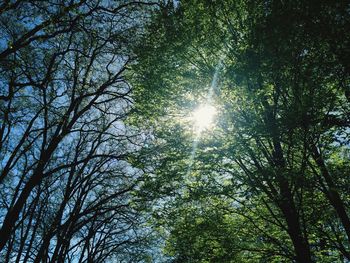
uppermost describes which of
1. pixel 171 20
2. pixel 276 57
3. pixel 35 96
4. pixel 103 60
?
pixel 103 60

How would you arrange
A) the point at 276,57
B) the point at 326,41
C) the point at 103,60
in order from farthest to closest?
the point at 103,60 < the point at 276,57 < the point at 326,41

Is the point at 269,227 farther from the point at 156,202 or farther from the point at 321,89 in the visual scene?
the point at 321,89

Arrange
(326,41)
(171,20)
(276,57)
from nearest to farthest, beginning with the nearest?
(326,41)
(276,57)
(171,20)

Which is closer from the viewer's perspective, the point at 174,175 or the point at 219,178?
the point at 174,175

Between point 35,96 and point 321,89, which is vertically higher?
point 35,96

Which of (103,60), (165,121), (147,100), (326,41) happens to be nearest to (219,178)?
(165,121)

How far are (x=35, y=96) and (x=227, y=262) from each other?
39.9 ft

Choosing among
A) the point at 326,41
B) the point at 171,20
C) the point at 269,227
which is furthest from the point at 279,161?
the point at 171,20

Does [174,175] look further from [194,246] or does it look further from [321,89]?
[321,89]

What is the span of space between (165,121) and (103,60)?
621 centimetres

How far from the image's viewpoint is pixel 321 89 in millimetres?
5297

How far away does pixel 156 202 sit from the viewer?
26.9 feet

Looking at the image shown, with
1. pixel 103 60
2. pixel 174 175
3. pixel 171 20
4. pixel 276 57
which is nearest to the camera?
pixel 276 57

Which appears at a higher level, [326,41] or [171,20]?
[171,20]
